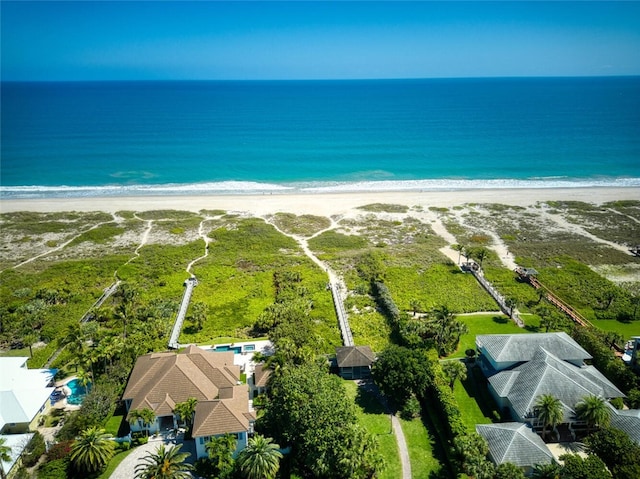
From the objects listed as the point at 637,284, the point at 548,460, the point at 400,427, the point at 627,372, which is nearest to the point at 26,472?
the point at 400,427

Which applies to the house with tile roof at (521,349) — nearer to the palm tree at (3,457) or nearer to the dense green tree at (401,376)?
the dense green tree at (401,376)

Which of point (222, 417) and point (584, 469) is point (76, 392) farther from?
point (584, 469)

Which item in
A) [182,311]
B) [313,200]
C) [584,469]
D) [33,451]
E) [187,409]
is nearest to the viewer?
[584,469]

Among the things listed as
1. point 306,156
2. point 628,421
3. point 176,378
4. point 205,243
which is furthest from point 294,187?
point 628,421

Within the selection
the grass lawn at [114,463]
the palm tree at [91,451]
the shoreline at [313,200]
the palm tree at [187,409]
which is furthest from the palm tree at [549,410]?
the shoreline at [313,200]

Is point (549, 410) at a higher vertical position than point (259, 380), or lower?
higher

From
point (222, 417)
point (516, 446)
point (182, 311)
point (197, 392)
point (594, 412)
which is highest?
point (594, 412)
